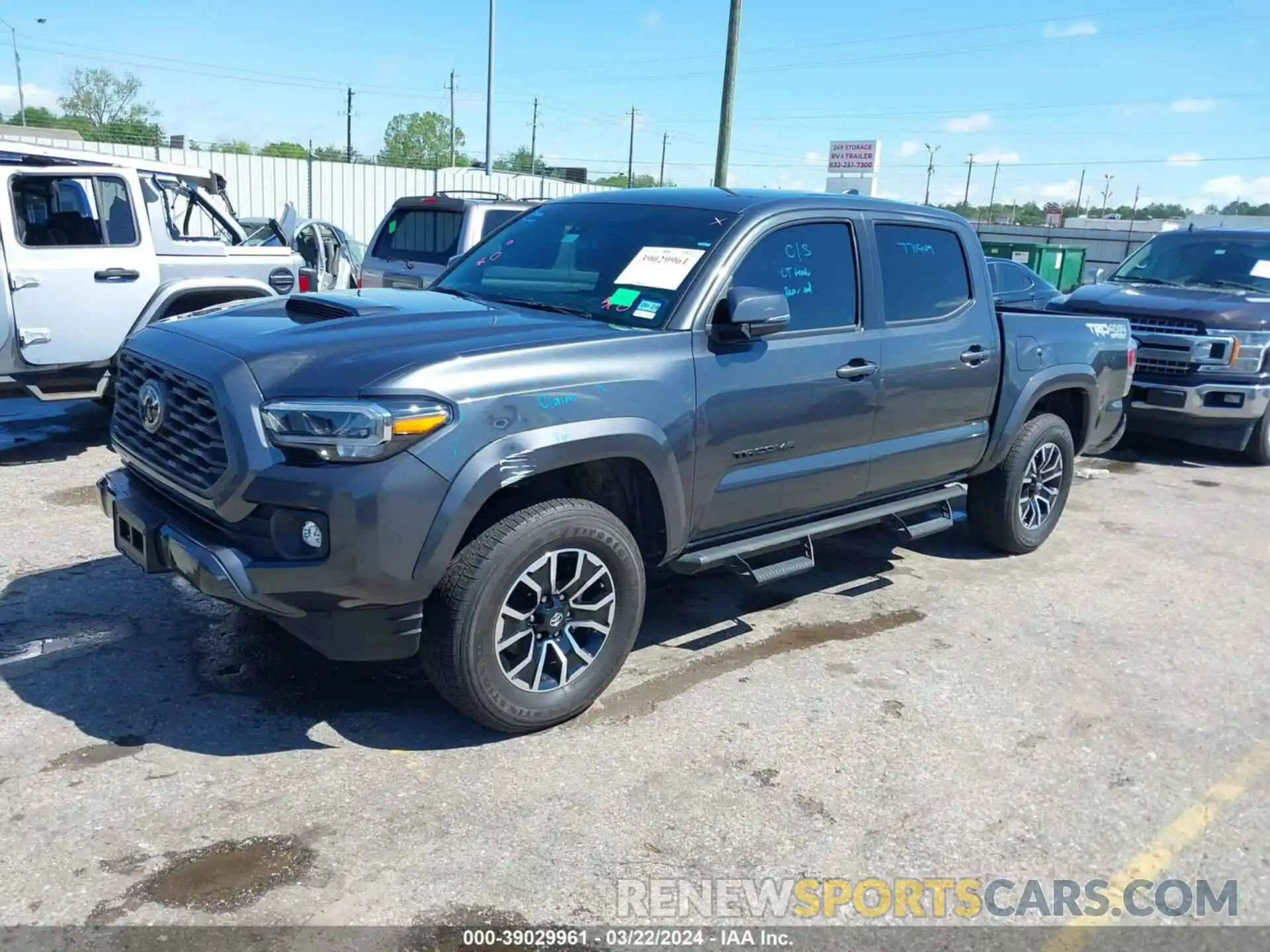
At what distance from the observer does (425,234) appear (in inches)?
387

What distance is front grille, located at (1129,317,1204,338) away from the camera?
30.1 feet

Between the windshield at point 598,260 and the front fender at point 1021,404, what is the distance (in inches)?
87.3

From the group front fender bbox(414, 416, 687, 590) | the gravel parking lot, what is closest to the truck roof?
front fender bbox(414, 416, 687, 590)

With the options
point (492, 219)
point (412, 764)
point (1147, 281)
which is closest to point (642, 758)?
point (412, 764)

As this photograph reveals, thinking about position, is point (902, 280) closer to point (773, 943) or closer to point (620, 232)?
point (620, 232)

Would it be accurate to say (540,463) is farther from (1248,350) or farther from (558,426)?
(1248,350)

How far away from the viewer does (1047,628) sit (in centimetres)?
523

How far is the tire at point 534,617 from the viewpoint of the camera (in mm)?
3477

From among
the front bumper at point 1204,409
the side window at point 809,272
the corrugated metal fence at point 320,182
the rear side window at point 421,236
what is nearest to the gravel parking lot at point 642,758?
the side window at point 809,272

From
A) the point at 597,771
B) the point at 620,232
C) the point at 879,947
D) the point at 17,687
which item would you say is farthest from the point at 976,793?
the point at 17,687

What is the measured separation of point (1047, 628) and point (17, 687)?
4588 mm

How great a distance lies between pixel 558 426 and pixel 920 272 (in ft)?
8.15

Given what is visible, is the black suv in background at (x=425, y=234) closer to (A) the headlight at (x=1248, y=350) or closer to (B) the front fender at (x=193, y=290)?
(B) the front fender at (x=193, y=290)

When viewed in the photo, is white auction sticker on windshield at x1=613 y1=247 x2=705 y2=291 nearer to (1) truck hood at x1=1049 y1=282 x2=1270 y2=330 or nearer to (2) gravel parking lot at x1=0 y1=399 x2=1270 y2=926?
(2) gravel parking lot at x1=0 y1=399 x2=1270 y2=926
